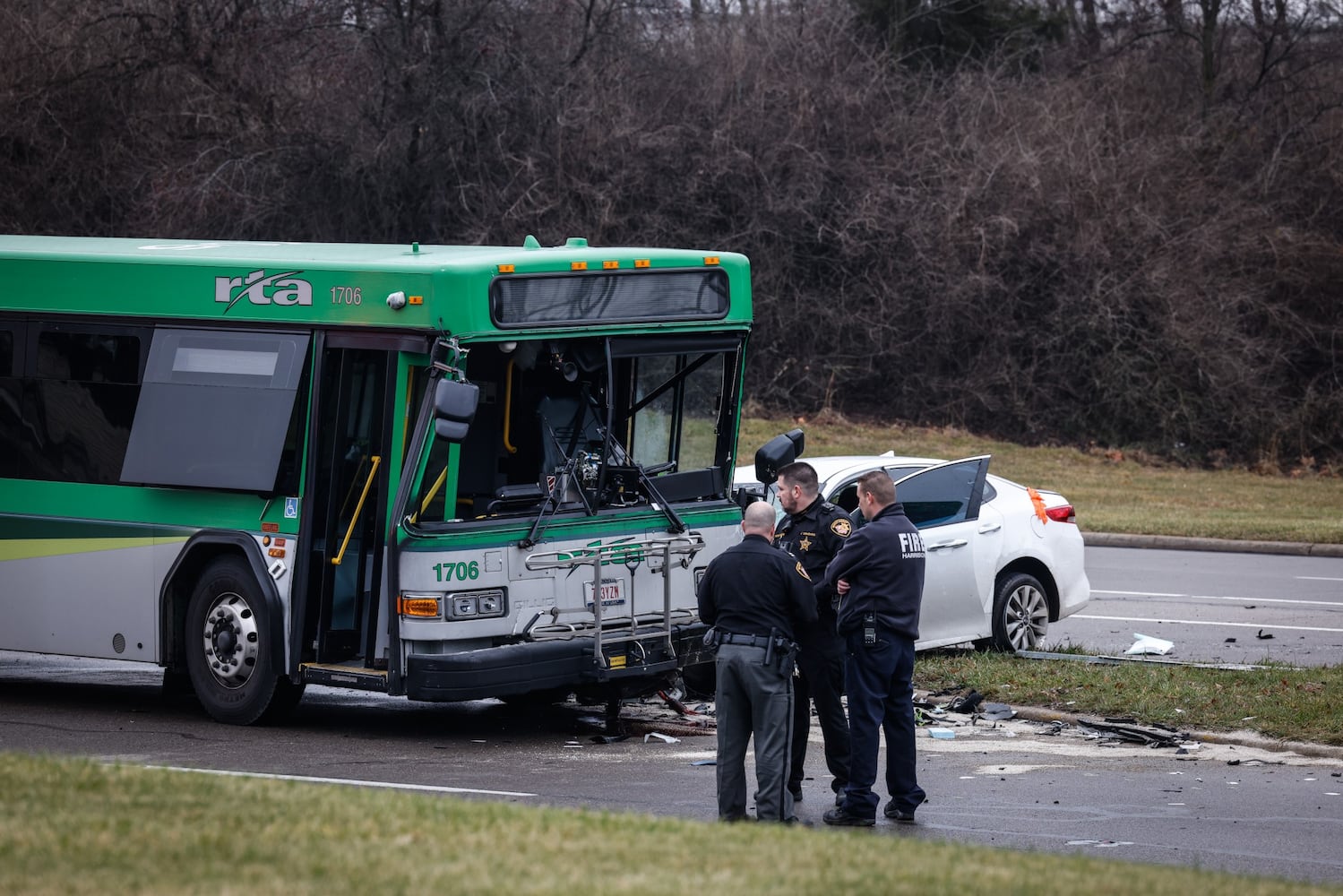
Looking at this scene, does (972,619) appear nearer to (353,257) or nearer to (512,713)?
(512,713)

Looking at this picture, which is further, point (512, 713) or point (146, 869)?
point (512, 713)

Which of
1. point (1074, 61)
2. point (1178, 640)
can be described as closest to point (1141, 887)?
point (1178, 640)

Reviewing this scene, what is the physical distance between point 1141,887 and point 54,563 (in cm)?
772

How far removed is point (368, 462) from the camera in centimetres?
1020

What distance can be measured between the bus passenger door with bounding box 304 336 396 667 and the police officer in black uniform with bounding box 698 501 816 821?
9.17 ft

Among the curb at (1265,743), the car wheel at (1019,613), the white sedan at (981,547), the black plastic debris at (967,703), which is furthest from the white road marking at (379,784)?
the car wheel at (1019,613)

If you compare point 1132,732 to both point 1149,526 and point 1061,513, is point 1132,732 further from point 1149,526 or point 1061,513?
point 1149,526

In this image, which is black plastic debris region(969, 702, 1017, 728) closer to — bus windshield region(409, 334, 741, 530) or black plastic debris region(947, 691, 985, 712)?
black plastic debris region(947, 691, 985, 712)

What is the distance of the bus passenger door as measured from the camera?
1016cm

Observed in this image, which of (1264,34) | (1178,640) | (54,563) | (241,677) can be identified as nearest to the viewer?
(241,677)

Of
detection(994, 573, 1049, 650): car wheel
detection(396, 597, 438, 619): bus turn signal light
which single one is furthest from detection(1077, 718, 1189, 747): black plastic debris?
detection(396, 597, 438, 619): bus turn signal light

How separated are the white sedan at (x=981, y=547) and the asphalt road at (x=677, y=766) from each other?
168 cm

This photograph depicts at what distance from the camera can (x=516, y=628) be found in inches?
392

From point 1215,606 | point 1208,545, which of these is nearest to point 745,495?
point 1215,606
